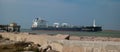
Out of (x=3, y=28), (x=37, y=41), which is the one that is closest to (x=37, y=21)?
(x=3, y=28)

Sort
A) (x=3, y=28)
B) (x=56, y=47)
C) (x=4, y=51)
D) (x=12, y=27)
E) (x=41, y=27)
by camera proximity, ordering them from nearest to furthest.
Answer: (x=56, y=47) < (x=4, y=51) < (x=12, y=27) < (x=3, y=28) < (x=41, y=27)

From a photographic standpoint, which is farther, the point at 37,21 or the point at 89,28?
the point at 37,21

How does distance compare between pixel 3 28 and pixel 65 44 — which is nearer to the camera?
pixel 65 44

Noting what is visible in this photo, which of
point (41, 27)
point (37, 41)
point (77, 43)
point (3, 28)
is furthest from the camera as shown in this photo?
point (41, 27)

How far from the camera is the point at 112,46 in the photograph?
6.52 m

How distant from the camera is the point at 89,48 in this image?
6855 mm

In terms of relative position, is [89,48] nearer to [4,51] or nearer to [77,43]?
[77,43]

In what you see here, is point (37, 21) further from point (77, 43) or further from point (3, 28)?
point (77, 43)

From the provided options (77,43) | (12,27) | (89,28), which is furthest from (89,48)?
(89,28)

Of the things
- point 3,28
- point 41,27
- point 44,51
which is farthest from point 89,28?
point 44,51

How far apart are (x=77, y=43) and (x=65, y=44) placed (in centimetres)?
44

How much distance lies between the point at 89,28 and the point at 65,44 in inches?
3224

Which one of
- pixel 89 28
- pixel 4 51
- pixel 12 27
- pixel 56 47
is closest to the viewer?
pixel 56 47

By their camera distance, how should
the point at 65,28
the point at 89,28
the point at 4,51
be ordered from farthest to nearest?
the point at 65,28, the point at 89,28, the point at 4,51
